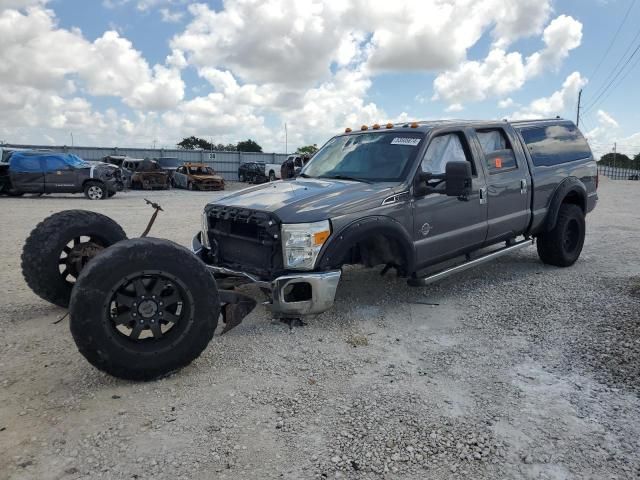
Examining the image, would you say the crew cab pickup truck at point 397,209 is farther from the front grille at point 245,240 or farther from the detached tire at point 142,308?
the detached tire at point 142,308

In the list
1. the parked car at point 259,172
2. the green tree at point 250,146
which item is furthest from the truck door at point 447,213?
the green tree at point 250,146

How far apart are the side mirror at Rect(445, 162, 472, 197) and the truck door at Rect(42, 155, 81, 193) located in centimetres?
1621

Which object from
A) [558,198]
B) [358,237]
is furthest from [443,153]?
[558,198]

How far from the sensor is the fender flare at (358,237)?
13.2ft

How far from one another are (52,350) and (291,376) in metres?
1.84

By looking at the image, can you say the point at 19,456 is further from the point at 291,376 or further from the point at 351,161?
the point at 351,161

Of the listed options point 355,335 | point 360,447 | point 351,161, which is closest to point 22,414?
point 360,447

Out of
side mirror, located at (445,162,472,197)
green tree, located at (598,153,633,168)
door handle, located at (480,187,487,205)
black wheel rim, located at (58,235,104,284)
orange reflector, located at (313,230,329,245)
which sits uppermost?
green tree, located at (598,153,633,168)

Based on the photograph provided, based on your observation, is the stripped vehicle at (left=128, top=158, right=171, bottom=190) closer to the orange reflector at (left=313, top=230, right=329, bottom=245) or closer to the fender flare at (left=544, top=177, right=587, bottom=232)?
the fender flare at (left=544, top=177, right=587, bottom=232)

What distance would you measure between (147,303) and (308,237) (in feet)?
4.42

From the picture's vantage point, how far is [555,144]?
6.41 metres

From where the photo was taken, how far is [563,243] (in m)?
6.37

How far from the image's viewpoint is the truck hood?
4.04 meters

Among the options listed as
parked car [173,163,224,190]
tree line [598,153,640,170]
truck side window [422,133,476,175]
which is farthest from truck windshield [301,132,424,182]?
tree line [598,153,640,170]
